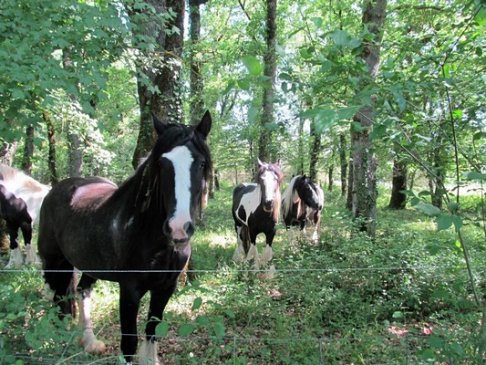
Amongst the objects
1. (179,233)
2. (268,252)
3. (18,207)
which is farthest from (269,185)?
(18,207)

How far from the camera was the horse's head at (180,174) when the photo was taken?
297 centimetres

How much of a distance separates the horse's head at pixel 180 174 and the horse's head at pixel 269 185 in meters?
4.41

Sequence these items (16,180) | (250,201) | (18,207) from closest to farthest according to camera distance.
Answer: (18,207) < (16,180) < (250,201)

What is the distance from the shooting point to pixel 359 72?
2463mm

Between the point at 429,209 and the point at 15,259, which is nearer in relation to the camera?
the point at 429,209

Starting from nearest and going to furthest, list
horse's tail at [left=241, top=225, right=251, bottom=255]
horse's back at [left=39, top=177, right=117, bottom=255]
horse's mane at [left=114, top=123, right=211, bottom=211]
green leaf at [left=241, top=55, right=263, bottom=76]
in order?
green leaf at [left=241, top=55, right=263, bottom=76], horse's mane at [left=114, top=123, right=211, bottom=211], horse's back at [left=39, top=177, right=117, bottom=255], horse's tail at [left=241, top=225, right=251, bottom=255]

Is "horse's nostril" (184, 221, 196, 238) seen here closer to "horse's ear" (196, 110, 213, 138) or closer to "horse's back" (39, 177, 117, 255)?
"horse's ear" (196, 110, 213, 138)

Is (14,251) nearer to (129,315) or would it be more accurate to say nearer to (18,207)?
(18,207)

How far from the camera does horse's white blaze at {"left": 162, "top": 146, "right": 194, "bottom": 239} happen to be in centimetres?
294

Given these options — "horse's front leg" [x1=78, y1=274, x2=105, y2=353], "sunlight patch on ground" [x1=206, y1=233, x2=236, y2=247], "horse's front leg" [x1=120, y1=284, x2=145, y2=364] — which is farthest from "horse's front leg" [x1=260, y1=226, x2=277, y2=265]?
"horse's front leg" [x1=120, y1=284, x2=145, y2=364]

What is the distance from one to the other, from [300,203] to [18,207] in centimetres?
765

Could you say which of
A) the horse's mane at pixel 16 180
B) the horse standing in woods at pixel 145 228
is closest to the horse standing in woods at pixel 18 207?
the horse's mane at pixel 16 180

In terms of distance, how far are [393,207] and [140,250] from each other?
1742cm

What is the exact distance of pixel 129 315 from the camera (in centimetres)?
370
